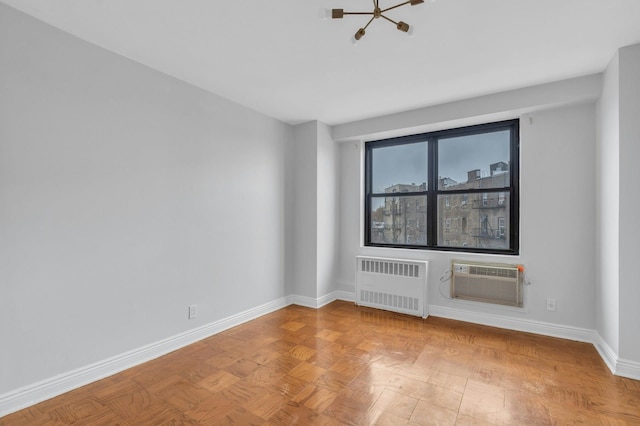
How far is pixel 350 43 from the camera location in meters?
2.35

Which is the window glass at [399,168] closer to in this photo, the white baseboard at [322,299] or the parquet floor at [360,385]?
the white baseboard at [322,299]

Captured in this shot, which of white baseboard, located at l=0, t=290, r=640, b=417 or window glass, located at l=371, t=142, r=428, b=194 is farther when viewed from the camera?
window glass, located at l=371, t=142, r=428, b=194

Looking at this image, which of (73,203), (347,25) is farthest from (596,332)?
(73,203)

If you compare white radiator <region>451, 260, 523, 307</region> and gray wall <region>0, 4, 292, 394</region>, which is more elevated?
gray wall <region>0, 4, 292, 394</region>

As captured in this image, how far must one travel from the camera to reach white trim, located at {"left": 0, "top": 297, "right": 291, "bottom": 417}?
78.4 inches

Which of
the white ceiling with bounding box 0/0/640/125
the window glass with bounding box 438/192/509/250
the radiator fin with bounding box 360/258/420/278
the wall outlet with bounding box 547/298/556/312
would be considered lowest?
the wall outlet with bounding box 547/298/556/312

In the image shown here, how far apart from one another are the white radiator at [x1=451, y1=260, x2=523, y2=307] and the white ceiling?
1.92 m

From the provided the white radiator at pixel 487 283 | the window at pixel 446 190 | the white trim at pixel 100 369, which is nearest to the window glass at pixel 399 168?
the window at pixel 446 190

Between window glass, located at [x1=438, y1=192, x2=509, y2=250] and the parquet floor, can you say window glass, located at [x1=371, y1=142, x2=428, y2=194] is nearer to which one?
window glass, located at [x1=438, y1=192, x2=509, y2=250]

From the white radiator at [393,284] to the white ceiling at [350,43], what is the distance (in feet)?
6.82

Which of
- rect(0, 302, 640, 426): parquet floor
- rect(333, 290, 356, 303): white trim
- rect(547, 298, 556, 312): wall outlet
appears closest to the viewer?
rect(0, 302, 640, 426): parquet floor

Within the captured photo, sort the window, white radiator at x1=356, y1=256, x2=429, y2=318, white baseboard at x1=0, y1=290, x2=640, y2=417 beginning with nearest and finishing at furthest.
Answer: white baseboard at x1=0, y1=290, x2=640, y2=417 → the window → white radiator at x1=356, y1=256, x2=429, y2=318

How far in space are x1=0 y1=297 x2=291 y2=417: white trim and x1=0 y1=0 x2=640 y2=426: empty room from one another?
0.02 metres

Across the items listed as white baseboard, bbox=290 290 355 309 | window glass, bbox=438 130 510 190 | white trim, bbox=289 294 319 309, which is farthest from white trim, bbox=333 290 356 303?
window glass, bbox=438 130 510 190
